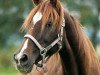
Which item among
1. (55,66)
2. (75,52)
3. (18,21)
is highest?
(75,52)

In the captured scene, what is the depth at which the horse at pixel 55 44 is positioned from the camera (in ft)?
21.5

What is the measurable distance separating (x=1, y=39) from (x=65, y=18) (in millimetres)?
19576

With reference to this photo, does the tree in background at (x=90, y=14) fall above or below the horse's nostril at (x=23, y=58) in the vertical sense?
below

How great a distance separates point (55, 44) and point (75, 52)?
46 cm

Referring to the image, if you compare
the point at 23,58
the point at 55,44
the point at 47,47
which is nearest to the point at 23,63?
the point at 23,58

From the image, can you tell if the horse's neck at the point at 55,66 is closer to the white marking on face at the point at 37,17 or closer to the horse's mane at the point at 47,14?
the horse's mane at the point at 47,14

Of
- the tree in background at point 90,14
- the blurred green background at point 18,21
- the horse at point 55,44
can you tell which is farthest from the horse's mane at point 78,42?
the blurred green background at point 18,21

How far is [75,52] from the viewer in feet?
23.4

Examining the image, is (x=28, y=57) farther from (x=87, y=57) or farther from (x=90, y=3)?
(x=90, y=3)

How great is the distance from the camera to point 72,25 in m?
7.10

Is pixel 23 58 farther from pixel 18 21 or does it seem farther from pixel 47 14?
pixel 18 21

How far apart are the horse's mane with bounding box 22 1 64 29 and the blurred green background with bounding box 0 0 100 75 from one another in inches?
699

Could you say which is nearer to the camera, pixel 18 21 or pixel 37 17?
pixel 37 17

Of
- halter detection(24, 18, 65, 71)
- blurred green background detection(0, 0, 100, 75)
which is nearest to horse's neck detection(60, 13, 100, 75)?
halter detection(24, 18, 65, 71)
